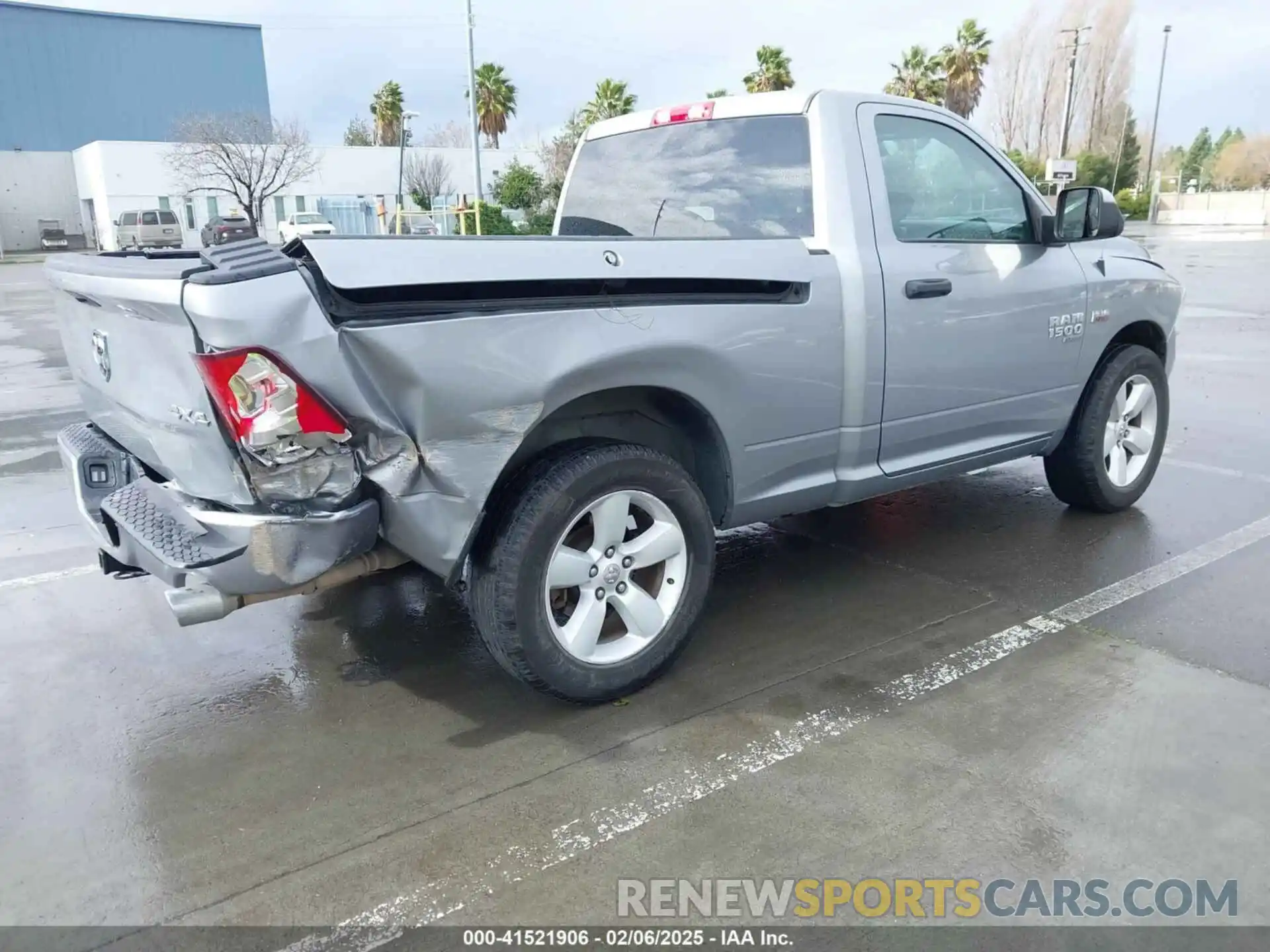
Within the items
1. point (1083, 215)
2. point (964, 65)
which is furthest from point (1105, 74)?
point (1083, 215)

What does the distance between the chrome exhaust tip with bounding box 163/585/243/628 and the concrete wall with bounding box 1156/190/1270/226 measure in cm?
5968

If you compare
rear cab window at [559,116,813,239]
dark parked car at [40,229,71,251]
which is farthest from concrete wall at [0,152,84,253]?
rear cab window at [559,116,813,239]

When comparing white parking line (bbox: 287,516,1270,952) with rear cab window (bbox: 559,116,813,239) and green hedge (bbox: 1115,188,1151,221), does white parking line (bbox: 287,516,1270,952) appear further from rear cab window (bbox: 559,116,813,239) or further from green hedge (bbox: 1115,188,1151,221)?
green hedge (bbox: 1115,188,1151,221)

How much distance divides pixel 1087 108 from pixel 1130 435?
64.8 m

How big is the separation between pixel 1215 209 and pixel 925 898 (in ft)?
213

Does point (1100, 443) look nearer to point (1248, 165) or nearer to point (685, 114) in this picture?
point (685, 114)

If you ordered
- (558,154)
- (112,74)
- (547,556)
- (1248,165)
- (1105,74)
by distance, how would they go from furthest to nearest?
(1248,165) → (1105,74) → (112,74) → (558,154) → (547,556)

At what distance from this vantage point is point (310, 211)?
41.2 meters

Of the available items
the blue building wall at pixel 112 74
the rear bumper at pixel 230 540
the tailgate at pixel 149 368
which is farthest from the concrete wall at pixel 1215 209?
the rear bumper at pixel 230 540

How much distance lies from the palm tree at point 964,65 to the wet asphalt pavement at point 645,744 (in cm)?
5053

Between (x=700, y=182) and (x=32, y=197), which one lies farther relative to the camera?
(x=32, y=197)

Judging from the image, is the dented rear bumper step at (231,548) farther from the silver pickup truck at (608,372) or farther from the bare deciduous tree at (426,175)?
the bare deciduous tree at (426,175)

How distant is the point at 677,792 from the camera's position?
9.46 ft

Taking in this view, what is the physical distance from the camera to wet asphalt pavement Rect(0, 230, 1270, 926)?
257 centimetres
